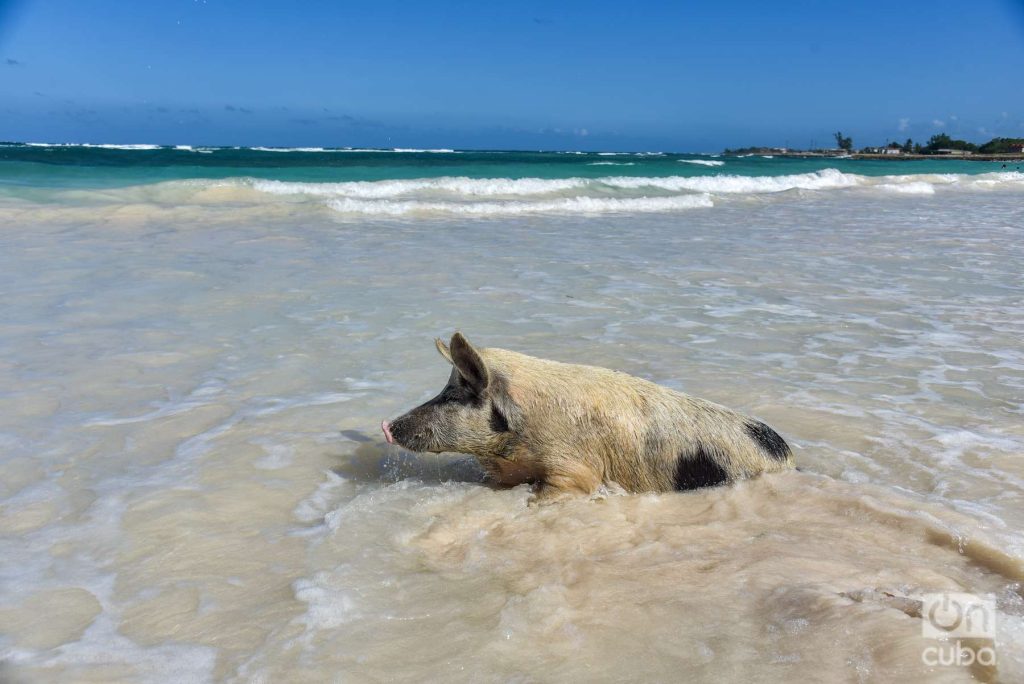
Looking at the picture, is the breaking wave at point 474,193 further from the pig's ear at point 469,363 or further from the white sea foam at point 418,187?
the pig's ear at point 469,363

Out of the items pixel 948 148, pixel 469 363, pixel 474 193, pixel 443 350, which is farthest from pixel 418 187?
pixel 948 148

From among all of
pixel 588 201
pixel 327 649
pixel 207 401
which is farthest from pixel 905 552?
pixel 588 201

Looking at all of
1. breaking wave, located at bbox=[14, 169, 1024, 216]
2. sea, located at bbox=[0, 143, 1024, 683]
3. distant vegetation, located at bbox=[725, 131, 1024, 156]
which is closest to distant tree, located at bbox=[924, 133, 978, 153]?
distant vegetation, located at bbox=[725, 131, 1024, 156]

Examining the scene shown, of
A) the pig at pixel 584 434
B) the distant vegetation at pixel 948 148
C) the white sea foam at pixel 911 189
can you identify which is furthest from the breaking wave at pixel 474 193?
the distant vegetation at pixel 948 148

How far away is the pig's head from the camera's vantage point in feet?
15.4

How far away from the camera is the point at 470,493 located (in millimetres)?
4734

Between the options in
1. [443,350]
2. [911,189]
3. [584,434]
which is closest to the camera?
[584,434]

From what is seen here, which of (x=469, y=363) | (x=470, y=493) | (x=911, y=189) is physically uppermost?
(x=469, y=363)

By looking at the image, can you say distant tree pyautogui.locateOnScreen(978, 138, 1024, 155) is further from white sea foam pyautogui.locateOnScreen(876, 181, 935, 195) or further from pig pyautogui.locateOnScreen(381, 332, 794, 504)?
pig pyautogui.locateOnScreen(381, 332, 794, 504)

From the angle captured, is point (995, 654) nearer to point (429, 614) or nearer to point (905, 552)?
point (905, 552)

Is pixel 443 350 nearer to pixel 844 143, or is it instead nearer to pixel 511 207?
pixel 511 207

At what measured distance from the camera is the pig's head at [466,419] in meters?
4.69

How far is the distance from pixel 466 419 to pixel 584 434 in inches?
27.3

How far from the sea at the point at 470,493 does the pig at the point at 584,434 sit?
0.44 ft
